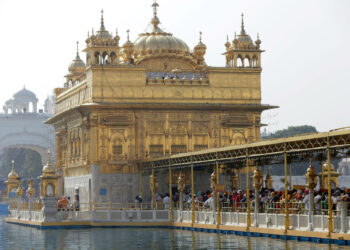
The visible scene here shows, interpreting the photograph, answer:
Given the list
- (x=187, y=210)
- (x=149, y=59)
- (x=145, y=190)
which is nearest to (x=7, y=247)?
(x=187, y=210)

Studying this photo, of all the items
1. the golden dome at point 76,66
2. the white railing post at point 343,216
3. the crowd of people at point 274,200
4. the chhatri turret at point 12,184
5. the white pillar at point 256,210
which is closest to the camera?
the white railing post at point 343,216

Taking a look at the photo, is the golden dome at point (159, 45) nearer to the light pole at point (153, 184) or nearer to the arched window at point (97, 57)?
the arched window at point (97, 57)

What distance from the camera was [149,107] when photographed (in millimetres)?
48344

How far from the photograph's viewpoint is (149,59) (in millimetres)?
51406

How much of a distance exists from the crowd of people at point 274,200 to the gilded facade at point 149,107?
4.78 m

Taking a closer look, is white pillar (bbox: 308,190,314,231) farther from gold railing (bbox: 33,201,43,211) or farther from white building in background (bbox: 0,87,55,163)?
white building in background (bbox: 0,87,55,163)

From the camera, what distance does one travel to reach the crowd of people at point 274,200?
103 feet

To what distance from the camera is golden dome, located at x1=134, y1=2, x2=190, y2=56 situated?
51719mm

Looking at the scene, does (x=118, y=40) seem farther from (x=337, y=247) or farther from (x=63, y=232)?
(x=337, y=247)

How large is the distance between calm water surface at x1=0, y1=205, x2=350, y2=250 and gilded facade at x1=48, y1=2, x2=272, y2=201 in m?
6.79

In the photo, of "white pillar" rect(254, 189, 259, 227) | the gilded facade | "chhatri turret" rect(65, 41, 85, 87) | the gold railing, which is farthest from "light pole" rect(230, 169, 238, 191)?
"chhatri turret" rect(65, 41, 85, 87)

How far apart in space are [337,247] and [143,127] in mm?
22243

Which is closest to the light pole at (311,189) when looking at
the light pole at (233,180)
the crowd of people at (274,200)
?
the crowd of people at (274,200)

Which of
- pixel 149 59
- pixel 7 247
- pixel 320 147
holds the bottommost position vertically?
pixel 7 247
